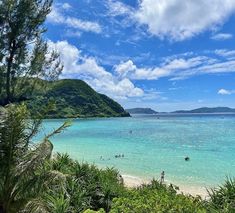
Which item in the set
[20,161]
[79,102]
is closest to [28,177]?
[20,161]

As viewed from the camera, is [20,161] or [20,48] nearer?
[20,161]

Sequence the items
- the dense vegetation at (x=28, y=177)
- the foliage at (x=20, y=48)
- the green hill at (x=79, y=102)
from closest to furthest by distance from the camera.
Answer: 1. the dense vegetation at (x=28, y=177)
2. the foliage at (x=20, y=48)
3. the green hill at (x=79, y=102)

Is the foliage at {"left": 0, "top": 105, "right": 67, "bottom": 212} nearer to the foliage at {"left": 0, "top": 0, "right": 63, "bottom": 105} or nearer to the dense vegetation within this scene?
the dense vegetation

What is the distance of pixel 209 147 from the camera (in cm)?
4641

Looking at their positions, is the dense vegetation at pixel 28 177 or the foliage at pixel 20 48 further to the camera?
the foliage at pixel 20 48

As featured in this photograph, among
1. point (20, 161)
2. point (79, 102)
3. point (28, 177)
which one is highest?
point (79, 102)

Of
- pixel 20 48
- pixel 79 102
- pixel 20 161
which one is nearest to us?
pixel 20 161

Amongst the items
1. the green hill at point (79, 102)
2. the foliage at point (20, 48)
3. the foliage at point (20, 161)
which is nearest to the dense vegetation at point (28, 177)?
the foliage at point (20, 161)

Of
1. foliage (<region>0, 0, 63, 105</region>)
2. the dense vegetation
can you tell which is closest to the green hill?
foliage (<region>0, 0, 63, 105</region>)

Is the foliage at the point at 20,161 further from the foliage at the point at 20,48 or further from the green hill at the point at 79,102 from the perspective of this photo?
the green hill at the point at 79,102

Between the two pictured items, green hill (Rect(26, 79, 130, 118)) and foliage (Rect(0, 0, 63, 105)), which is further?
green hill (Rect(26, 79, 130, 118))

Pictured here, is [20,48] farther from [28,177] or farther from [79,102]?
[79,102]

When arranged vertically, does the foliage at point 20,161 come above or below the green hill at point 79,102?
below

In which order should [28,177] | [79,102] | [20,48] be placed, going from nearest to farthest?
[28,177]
[20,48]
[79,102]
